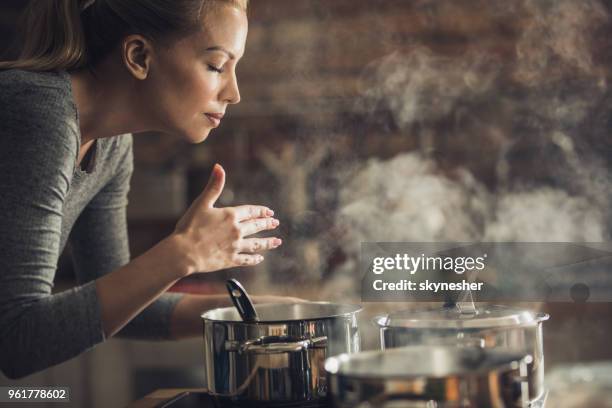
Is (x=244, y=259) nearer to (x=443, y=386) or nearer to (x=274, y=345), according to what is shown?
(x=274, y=345)

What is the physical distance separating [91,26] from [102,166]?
25cm

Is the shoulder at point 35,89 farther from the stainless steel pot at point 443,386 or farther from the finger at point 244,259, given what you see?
the stainless steel pot at point 443,386

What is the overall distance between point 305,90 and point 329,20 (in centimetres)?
27

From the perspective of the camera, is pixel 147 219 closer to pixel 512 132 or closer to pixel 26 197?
pixel 512 132

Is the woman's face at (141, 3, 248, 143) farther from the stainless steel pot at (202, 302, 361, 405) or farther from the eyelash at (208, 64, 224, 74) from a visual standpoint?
the stainless steel pot at (202, 302, 361, 405)

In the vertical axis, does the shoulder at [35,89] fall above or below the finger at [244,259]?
above

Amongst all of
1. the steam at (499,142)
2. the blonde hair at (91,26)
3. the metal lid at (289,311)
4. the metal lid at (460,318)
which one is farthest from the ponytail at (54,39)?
the steam at (499,142)

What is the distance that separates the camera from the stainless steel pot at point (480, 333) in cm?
81

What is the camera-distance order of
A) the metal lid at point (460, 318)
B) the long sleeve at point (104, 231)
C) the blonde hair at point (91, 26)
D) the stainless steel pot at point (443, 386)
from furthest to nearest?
Result: the long sleeve at point (104, 231)
the blonde hair at point (91, 26)
the metal lid at point (460, 318)
the stainless steel pot at point (443, 386)

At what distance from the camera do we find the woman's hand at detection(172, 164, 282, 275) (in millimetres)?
929

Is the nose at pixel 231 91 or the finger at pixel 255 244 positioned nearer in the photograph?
the finger at pixel 255 244

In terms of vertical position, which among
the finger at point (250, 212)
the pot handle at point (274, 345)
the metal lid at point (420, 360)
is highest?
the finger at point (250, 212)

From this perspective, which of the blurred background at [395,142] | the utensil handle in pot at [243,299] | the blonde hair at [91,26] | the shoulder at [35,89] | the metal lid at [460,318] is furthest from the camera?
the blurred background at [395,142]

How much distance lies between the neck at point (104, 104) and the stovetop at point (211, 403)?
0.45 metres
